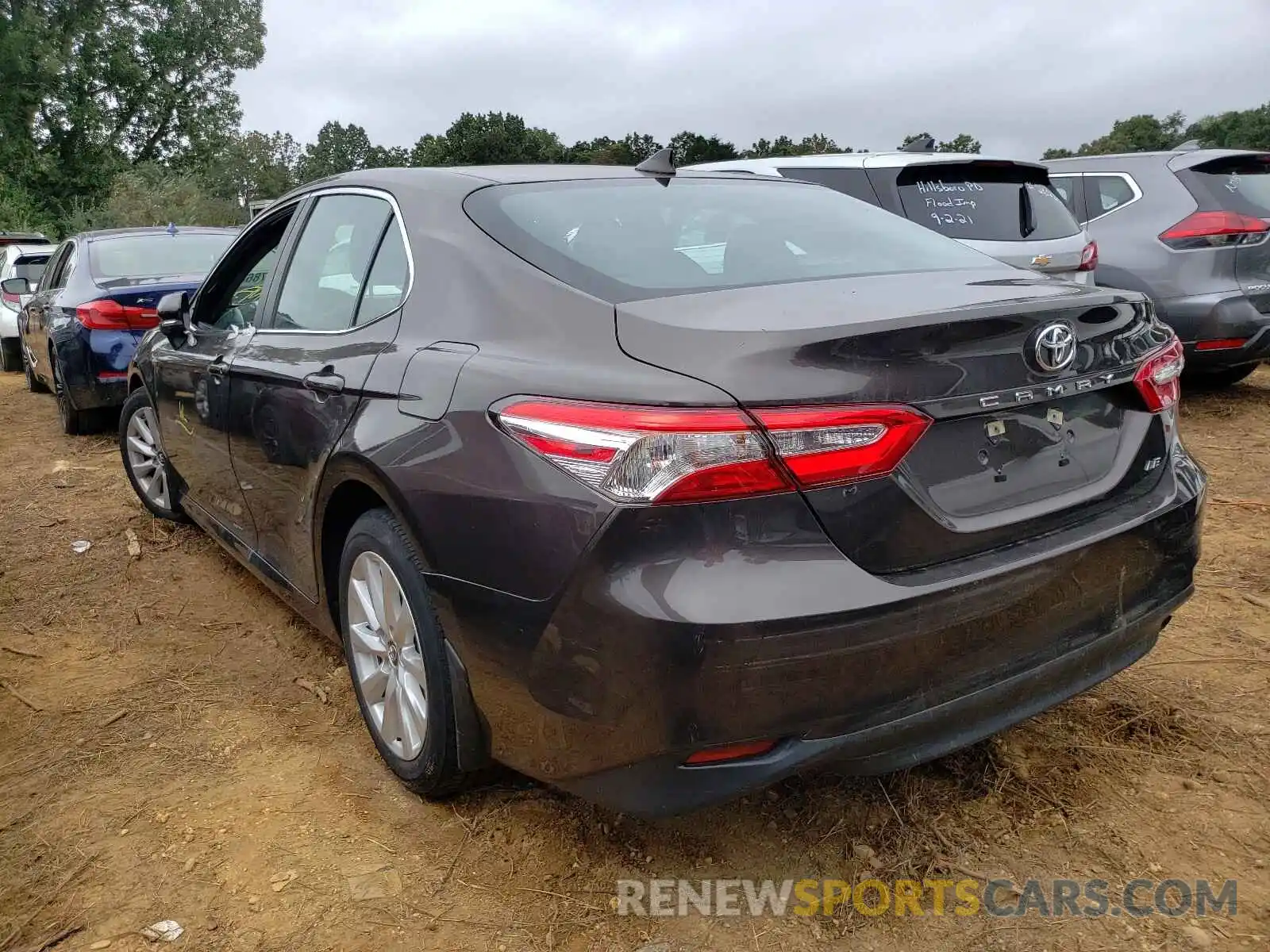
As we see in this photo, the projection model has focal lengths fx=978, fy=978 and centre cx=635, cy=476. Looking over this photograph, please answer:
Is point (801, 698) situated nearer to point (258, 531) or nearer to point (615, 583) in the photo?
point (615, 583)

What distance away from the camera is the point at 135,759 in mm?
2699

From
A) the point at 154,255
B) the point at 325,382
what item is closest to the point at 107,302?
the point at 154,255

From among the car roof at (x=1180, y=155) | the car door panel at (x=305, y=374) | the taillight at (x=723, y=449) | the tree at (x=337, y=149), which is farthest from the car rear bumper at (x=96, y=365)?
the tree at (x=337, y=149)

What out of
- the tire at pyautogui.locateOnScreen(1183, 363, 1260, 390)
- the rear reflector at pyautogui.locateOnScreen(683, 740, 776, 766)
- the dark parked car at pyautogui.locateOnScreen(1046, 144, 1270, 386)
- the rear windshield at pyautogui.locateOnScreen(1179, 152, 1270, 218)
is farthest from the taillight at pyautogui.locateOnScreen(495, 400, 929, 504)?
the tire at pyautogui.locateOnScreen(1183, 363, 1260, 390)

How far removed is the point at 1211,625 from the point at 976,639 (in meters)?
1.88

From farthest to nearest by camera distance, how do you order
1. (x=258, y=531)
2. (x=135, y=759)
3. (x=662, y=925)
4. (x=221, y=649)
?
(x=221, y=649) → (x=258, y=531) → (x=135, y=759) → (x=662, y=925)

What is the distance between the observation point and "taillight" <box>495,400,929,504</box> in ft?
5.44

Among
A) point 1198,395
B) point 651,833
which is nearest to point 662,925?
point 651,833

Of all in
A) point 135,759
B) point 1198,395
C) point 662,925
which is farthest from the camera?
point 1198,395

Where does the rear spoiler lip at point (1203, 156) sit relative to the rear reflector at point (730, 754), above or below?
above

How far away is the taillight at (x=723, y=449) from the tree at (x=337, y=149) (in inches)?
3301

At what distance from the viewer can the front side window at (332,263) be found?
2.68 meters

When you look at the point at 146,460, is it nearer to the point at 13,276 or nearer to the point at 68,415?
the point at 68,415

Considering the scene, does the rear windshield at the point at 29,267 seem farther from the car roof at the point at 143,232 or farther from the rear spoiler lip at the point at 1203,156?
the rear spoiler lip at the point at 1203,156
